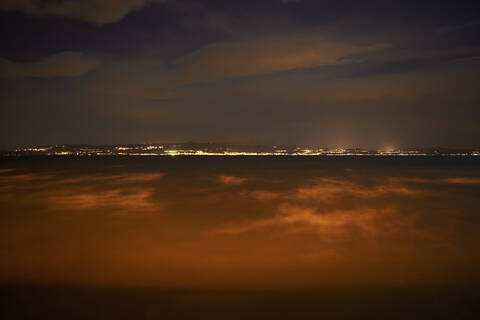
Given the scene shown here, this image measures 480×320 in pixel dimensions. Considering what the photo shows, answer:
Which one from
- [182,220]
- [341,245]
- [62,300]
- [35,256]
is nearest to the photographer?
[62,300]

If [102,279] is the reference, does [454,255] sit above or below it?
below

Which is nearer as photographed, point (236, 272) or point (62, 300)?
point (62, 300)

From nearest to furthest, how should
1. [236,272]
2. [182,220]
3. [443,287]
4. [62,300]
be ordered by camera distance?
[62,300] → [443,287] → [236,272] → [182,220]

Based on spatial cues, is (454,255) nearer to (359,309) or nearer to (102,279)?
(359,309)

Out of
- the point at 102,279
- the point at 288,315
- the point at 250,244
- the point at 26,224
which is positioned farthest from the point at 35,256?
the point at 288,315

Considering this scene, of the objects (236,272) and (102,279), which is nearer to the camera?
(102,279)

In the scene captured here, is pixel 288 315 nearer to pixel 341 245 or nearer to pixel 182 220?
pixel 341 245

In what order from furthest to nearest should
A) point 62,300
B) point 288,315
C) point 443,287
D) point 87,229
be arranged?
point 87,229 < point 443,287 < point 62,300 < point 288,315

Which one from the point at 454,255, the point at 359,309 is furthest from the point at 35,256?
the point at 454,255

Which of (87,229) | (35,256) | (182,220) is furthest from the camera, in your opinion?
(182,220)
